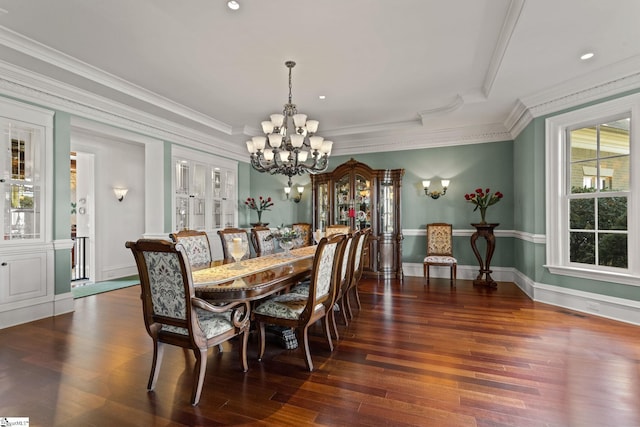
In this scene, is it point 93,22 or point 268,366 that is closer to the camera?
point 268,366

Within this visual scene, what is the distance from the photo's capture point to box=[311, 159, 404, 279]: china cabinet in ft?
18.7

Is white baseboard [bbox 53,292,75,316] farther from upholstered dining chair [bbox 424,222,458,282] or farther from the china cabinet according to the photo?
upholstered dining chair [bbox 424,222,458,282]

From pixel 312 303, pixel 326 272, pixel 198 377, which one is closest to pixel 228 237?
pixel 326 272

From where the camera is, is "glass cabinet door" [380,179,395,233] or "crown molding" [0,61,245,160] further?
"glass cabinet door" [380,179,395,233]

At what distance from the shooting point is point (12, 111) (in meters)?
3.37

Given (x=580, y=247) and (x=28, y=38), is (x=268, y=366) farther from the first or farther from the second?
(x=580, y=247)

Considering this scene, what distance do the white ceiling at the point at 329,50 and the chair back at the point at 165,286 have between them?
6.17 feet

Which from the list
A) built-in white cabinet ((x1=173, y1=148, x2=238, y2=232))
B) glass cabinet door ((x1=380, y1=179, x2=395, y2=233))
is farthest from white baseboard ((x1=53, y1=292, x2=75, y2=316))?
glass cabinet door ((x1=380, y1=179, x2=395, y2=233))

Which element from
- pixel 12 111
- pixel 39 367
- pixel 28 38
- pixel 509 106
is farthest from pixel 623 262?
pixel 12 111

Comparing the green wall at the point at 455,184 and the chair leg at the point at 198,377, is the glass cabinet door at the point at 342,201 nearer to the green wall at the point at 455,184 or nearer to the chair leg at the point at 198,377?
the green wall at the point at 455,184

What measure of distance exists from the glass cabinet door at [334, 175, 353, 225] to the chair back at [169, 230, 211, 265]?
3053mm

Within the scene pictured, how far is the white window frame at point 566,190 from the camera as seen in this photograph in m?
3.26

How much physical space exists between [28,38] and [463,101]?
480cm

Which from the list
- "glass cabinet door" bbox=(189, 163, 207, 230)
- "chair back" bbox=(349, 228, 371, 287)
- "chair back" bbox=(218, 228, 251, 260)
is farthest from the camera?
"glass cabinet door" bbox=(189, 163, 207, 230)
